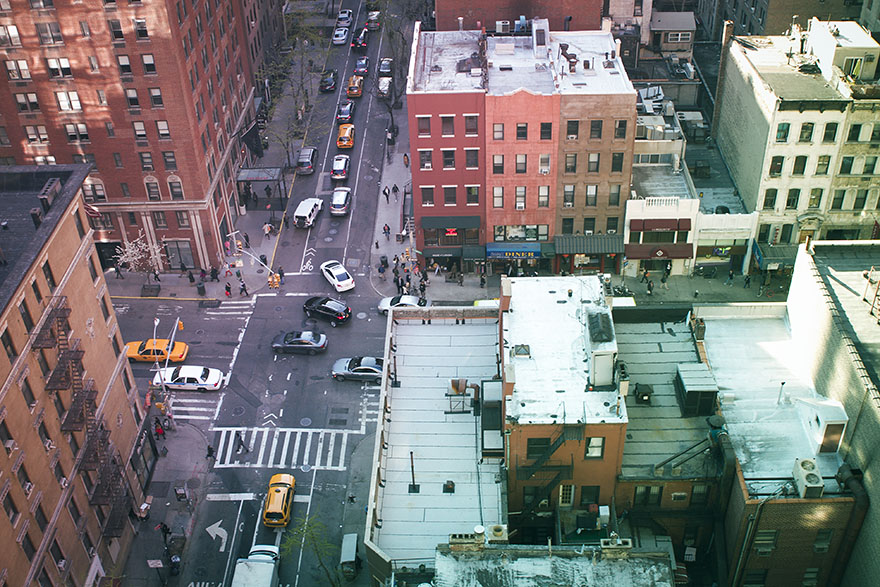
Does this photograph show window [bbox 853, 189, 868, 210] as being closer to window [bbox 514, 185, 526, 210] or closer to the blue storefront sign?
the blue storefront sign

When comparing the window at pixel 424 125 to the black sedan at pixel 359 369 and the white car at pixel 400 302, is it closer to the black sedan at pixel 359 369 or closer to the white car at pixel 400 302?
the white car at pixel 400 302

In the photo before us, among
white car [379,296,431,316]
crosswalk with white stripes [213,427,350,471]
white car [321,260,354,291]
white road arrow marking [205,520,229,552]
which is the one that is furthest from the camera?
white car [321,260,354,291]

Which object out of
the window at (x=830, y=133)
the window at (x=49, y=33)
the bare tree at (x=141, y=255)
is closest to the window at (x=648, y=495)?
the window at (x=830, y=133)

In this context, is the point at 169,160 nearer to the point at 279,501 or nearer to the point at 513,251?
the point at 513,251

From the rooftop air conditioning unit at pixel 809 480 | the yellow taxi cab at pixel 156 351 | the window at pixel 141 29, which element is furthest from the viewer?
the yellow taxi cab at pixel 156 351

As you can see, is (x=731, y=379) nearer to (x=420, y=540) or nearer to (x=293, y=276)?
(x=420, y=540)

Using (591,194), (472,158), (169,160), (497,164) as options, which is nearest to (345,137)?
(169,160)

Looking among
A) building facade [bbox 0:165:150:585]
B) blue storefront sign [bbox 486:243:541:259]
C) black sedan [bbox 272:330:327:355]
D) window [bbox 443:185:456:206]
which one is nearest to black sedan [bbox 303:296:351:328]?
black sedan [bbox 272:330:327:355]
